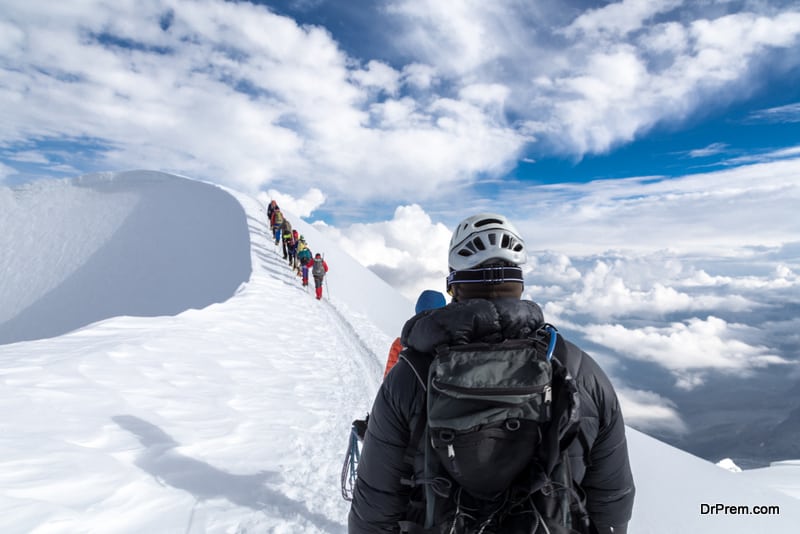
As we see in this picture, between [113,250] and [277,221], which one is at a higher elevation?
[277,221]

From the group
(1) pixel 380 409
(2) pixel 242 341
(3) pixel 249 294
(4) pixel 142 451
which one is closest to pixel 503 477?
(1) pixel 380 409

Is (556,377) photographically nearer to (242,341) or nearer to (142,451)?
(142,451)

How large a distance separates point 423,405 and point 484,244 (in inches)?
35.3

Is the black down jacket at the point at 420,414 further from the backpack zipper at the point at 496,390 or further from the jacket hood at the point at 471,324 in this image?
the backpack zipper at the point at 496,390

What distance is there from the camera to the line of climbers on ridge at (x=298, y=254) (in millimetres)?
18312

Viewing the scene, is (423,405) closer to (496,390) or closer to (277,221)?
(496,390)

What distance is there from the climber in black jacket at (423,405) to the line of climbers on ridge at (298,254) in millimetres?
15624

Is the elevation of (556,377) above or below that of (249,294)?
below

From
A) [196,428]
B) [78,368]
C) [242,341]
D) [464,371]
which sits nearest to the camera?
[464,371]

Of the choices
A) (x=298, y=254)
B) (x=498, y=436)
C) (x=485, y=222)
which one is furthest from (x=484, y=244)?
(x=298, y=254)

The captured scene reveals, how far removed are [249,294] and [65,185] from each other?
4954cm

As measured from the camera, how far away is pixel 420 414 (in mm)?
1841

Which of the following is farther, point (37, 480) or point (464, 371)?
point (37, 480)

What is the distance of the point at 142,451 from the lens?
4711 millimetres
